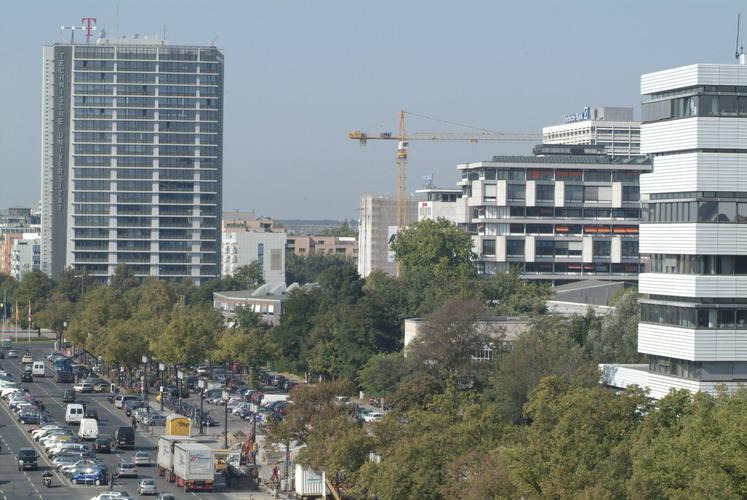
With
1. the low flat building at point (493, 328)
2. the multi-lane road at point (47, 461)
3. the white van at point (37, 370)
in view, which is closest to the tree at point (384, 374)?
the low flat building at point (493, 328)

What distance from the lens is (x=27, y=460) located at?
8300 cm

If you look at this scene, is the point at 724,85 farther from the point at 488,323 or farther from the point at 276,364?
the point at 276,364

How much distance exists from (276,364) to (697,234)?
78.1 m

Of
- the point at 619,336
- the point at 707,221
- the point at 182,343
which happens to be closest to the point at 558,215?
the point at 182,343

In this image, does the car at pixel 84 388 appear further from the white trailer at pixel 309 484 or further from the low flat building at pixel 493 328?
the white trailer at pixel 309 484

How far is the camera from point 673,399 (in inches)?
2244

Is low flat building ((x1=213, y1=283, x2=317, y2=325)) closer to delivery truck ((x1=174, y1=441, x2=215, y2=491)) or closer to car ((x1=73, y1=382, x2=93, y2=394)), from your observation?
car ((x1=73, y1=382, x2=93, y2=394))

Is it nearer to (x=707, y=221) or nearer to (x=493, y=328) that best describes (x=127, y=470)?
(x=493, y=328)

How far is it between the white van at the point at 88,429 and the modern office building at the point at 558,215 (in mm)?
69285

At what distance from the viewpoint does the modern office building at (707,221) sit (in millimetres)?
68688

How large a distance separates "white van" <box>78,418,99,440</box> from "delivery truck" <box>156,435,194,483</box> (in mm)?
13383

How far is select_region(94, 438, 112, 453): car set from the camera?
3543 inches

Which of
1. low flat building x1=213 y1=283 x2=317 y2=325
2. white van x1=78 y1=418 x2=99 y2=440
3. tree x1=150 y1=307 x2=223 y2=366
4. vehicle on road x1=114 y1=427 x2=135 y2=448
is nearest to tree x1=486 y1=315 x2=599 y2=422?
vehicle on road x1=114 y1=427 x2=135 y2=448

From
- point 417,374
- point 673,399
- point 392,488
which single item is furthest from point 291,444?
point 673,399
